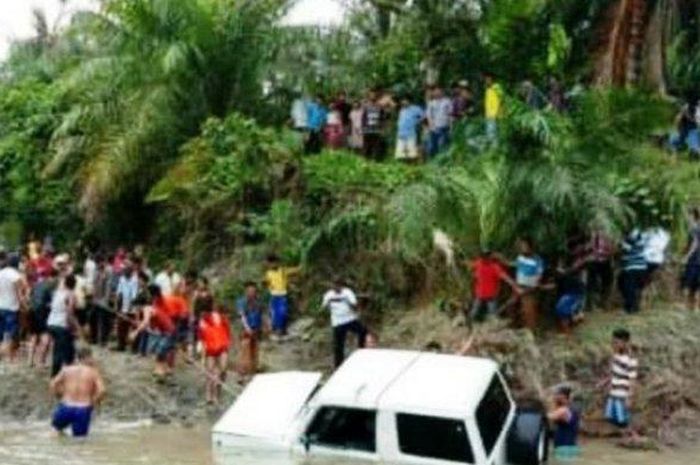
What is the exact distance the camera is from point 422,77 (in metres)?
25.4

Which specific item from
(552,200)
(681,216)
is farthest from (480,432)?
(681,216)

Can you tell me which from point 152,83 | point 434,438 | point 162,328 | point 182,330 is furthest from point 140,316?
point 434,438

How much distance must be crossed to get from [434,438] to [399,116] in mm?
11284

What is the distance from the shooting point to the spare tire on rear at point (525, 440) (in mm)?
12859

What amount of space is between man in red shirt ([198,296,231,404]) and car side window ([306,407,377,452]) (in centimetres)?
478

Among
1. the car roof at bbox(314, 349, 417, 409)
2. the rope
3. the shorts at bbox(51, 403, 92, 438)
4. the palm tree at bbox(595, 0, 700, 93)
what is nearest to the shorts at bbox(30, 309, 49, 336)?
the rope

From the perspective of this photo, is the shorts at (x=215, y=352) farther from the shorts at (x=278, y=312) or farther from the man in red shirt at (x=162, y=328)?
the shorts at (x=278, y=312)

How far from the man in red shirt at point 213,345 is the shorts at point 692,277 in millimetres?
6198

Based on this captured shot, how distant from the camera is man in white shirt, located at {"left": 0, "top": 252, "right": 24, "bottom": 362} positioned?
18375 mm

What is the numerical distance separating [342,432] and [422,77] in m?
13.6

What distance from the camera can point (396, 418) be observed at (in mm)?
12305

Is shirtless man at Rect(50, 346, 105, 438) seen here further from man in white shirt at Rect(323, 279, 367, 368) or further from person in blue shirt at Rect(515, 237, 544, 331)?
person in blue shirt at Rect(515, 237, 544, 331)

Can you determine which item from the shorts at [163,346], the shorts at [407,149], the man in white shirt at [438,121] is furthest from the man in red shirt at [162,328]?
the man in white shirt at [438,121]

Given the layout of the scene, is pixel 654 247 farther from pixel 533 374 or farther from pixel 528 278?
pixel 533 374
